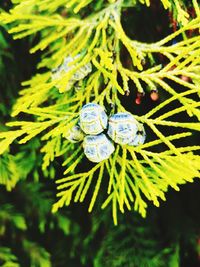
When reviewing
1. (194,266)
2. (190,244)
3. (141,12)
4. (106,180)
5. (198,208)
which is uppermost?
(141,12)

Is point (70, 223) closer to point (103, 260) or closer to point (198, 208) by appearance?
point (103, 260)

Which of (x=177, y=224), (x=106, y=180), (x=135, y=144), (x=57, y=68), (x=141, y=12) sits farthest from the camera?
(x=177, y=224)

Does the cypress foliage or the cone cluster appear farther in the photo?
the cypress foliage

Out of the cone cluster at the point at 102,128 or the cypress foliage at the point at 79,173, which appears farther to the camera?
the cypress foliage at the point at 79,173

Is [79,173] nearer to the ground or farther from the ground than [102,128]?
nearer to the ground

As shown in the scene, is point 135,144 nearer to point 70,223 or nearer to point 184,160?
point 184,160

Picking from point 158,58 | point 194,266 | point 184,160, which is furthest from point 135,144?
point 194,266

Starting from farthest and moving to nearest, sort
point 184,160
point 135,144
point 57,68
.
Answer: point 57,68 → point 135,144 → point 184,160

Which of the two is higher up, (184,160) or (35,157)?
(35,157)

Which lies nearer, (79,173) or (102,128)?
(102,128)

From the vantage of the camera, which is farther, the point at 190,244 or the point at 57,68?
the point at 190,244
